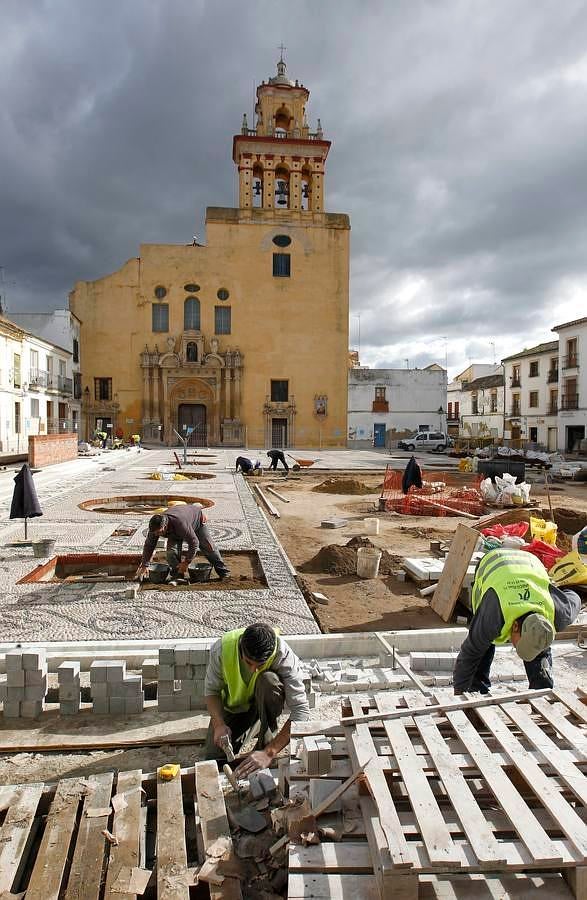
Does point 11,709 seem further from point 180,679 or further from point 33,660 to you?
point 180,679

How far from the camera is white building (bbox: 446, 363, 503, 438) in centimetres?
Answer: 5519

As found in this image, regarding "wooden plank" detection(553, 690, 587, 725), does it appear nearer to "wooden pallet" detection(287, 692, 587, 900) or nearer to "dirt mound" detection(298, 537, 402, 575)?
"wooden pallet" detection(287, 692, 587, 900)

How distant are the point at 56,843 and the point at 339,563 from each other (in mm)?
5579

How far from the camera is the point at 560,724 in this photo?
3164 millimetres

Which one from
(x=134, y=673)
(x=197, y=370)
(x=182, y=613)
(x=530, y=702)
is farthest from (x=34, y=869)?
(x=197, y=370)

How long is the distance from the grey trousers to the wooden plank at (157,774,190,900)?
46cm

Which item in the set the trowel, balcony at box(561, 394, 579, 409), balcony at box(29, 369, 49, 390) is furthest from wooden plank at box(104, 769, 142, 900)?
balcony at box(561, 394, 579, 409)

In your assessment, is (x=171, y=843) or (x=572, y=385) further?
(x=572, y=385)

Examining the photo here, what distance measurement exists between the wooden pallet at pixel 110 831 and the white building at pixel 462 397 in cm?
5015

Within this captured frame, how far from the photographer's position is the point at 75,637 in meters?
5.31

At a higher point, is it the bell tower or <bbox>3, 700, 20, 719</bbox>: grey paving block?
the bell tower

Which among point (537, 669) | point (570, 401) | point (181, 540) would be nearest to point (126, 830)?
point (537, 669)

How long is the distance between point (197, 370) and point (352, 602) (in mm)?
34177

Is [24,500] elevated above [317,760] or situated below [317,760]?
above
